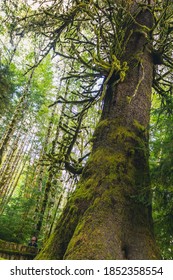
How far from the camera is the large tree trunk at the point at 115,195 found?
2210 mm

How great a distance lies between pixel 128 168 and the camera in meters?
2.81

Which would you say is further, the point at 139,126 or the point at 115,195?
the point at 139,126

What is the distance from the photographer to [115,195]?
252cm

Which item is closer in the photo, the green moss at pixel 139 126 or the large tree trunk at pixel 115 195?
the large tree trunk at pixel 115 195

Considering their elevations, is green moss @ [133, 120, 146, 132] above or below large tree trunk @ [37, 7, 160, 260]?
above

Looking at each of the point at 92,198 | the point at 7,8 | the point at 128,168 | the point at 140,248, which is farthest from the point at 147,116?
the point at 7,8

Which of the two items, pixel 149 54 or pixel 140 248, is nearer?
pixel 140 248

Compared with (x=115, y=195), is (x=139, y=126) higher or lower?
higher

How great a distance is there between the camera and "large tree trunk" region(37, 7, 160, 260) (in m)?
2.21

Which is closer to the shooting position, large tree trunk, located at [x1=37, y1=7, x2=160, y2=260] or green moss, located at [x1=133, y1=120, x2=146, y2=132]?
large tree trunk, located at [x1=37, y1=7, x2=160, y2=260]

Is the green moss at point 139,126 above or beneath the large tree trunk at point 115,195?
above
